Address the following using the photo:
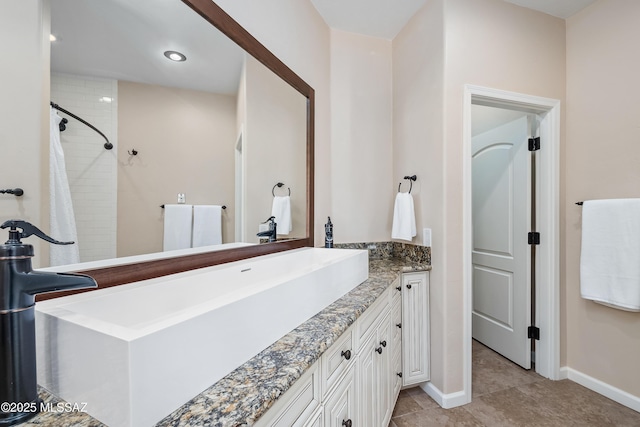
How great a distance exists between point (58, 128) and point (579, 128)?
287 centimetres

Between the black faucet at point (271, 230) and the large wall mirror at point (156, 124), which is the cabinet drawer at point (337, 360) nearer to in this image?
the large wall mirror at point (156, 124)

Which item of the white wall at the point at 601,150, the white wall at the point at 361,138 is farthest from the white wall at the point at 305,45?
the white wall at the point at 601,150

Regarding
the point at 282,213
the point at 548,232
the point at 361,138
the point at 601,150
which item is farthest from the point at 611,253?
the point at 282,213

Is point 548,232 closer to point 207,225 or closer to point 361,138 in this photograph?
point 361,138

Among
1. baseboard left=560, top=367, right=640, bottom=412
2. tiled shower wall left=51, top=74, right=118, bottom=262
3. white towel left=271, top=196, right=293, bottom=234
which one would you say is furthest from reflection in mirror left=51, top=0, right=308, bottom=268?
baseboard left=560, top=367, right=640, bottom=412

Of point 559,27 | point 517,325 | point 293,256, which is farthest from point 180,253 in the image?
point 559,27

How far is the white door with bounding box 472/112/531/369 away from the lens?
2.20 m

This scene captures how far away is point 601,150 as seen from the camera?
186 cm

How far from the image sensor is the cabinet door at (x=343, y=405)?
2.78 feet

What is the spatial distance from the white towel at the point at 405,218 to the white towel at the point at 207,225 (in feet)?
4.33

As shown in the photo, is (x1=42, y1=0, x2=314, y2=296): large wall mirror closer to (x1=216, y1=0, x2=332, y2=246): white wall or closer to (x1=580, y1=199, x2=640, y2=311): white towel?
(x1=216, y1=0, x2=332, y2=246): white wall

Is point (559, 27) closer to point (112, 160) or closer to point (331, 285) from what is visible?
point (331, 285)

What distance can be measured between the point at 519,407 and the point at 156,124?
252 cm

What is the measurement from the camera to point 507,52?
1888mm
